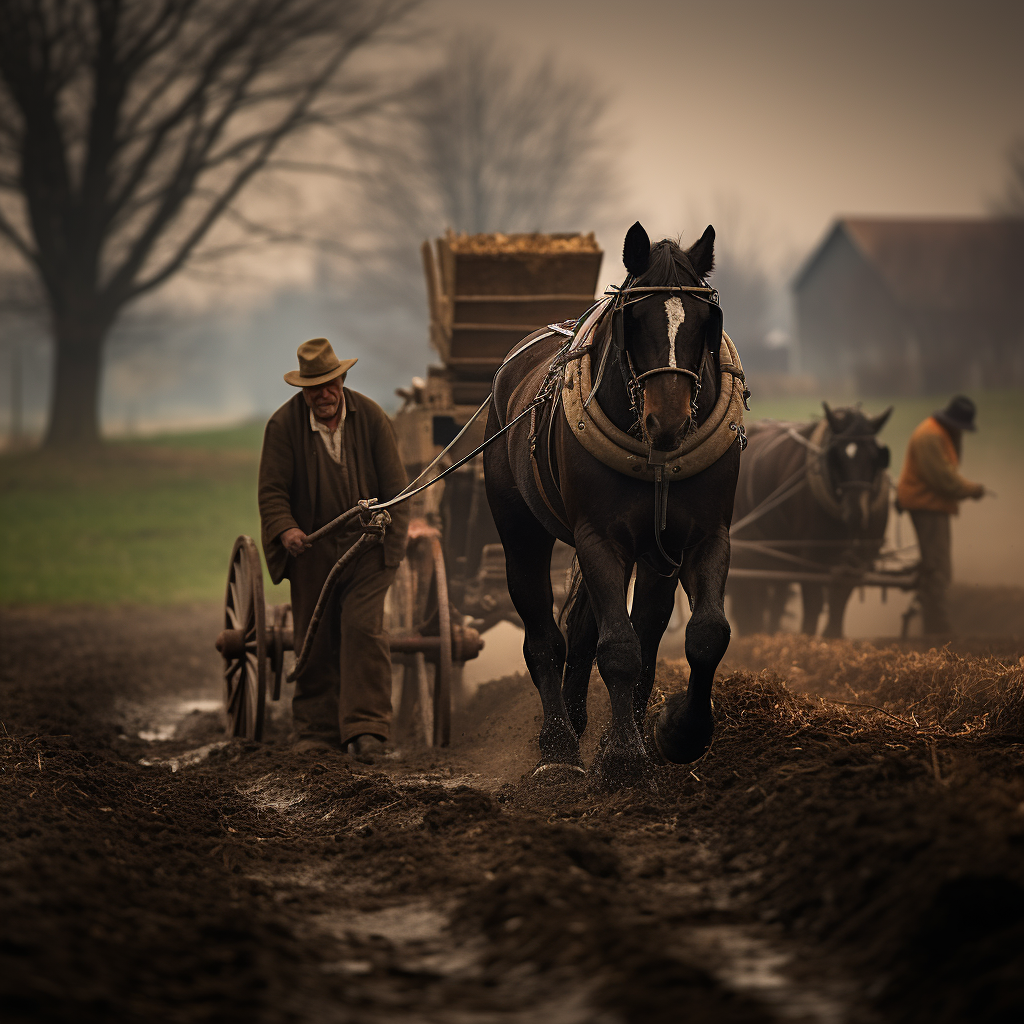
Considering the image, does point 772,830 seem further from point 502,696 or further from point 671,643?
point 671,643

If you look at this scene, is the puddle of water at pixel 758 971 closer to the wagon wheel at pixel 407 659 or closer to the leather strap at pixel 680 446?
the leather strap at pixel 680 446

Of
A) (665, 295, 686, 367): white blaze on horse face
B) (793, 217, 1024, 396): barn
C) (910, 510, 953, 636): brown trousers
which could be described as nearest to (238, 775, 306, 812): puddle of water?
(665, 295, 686, 367): white blaze on horse face

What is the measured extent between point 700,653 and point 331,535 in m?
2.53

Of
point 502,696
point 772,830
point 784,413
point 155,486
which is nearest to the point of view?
point 772,830

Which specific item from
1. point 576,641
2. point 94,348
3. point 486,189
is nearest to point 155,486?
point 94,348

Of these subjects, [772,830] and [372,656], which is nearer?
[772,830]

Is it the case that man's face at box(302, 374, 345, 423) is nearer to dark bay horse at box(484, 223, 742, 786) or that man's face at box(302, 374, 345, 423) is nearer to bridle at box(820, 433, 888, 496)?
dark bay horse at box(484, 223, 742, 786)

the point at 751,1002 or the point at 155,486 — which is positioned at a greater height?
the point at 155,486

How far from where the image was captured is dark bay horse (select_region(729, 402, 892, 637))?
358 inches

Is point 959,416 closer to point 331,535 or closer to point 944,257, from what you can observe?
point 331,535

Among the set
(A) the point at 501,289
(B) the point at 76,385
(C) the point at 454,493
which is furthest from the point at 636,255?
(B) the point at 76,385

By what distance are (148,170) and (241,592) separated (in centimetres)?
1948

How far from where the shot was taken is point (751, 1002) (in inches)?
95.0

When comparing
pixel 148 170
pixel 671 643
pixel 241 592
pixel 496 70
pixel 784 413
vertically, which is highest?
pixel 496 70
